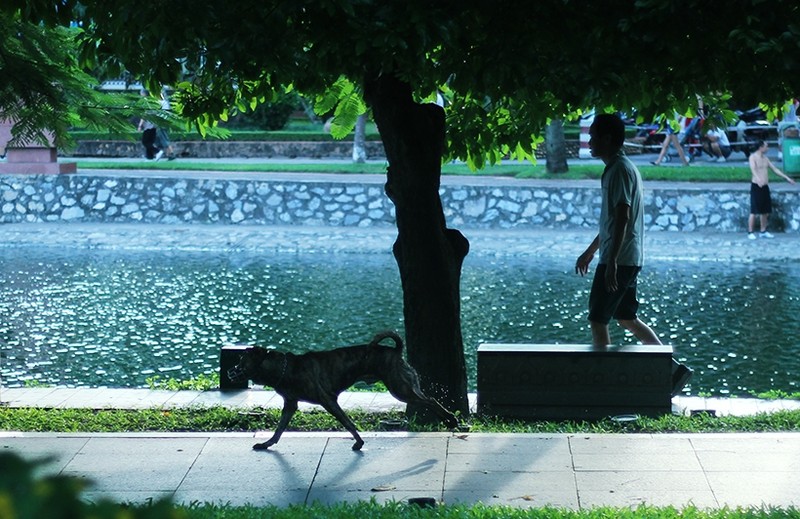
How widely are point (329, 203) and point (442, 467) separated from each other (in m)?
16.7

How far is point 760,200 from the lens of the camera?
2089cm

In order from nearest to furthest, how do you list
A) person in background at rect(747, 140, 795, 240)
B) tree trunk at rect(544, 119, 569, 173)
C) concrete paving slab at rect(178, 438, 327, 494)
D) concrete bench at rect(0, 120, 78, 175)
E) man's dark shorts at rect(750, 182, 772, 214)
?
concrete paving slab at rect(178, 438, 327, 494), person in background at rect(747, 140, 795, 240), man's dark shorts at rect(750, 182, 772, 214), concrete bench at rect(0, 120, 78, 175), tree trunk at rect(544, 119, 569, 173)

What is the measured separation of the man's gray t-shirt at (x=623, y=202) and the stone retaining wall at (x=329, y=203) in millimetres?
13479

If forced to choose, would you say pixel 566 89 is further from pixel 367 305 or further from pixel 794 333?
pixel 367 305

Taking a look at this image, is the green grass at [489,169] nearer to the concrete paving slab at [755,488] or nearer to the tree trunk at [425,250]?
the tree trunk at [425,250]

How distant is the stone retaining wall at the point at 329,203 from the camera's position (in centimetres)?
2212

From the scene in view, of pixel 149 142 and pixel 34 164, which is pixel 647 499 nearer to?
pixel 34 164

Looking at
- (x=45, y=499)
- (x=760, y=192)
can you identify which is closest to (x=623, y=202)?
(x=45, y=499)

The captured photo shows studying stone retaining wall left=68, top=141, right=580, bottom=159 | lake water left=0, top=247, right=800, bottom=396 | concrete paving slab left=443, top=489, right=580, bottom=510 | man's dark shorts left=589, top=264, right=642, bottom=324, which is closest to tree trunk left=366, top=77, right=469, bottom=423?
man's dark shorts left=589, top=264, right=642, bottom=324

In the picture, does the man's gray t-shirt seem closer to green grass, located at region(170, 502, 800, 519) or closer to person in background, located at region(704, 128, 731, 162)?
green grass, located at region(170, 502, 800, 519)

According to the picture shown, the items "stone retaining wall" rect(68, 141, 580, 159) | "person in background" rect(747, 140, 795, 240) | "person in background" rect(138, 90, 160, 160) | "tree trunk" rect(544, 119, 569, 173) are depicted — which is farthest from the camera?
"stone retaining wall" rect(68, 141, 580, 159)

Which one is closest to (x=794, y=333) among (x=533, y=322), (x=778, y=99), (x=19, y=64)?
(x=533, y=322)

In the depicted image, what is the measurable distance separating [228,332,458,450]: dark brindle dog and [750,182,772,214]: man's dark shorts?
48.6 feet

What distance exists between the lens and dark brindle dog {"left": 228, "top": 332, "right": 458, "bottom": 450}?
23.7ft
